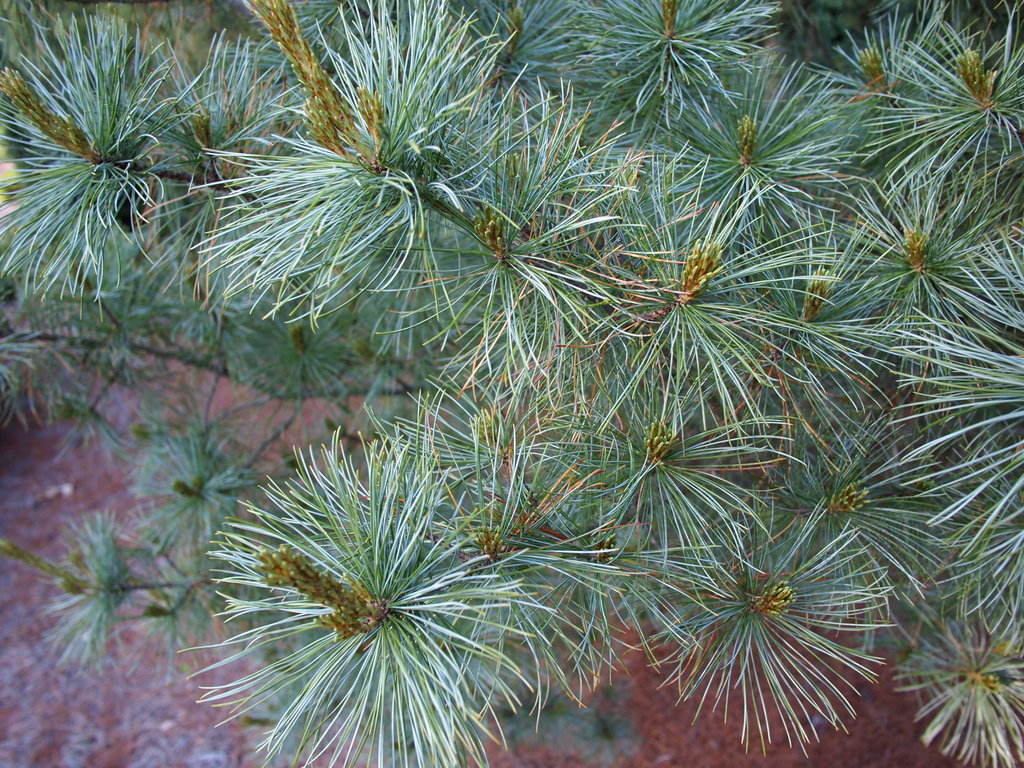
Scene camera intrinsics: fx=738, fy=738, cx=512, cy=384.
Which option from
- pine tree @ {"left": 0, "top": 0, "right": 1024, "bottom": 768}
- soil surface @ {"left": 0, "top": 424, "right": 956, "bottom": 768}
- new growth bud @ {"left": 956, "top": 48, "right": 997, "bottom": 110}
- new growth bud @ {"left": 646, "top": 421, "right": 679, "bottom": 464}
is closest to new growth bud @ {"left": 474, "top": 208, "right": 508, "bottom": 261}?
pine tree @ {"left": 0, "top": 0, "right": 1024, "bottom": 768}

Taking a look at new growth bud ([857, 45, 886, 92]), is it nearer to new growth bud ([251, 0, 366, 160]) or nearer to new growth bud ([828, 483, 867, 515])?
new growth bud ([828, 483, 867, 515])

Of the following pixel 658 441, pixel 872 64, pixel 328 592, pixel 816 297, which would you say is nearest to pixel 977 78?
pixel 872 64

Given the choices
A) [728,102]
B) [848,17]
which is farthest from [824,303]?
[848,17]

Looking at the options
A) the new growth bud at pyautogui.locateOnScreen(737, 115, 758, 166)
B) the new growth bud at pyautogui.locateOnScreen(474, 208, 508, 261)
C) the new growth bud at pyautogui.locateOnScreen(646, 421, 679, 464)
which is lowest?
the new growth bud at pyautogui.locateOnScreen(646, 421, 679, 464)

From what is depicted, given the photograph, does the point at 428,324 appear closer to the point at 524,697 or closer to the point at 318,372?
the point at 318,372

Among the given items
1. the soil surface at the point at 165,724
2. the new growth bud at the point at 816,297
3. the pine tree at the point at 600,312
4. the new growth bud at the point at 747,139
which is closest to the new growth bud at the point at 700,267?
the pine tree at the point at 600,312

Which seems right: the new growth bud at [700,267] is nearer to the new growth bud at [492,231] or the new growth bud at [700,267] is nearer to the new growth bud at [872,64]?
the new growth bud at [492,231]

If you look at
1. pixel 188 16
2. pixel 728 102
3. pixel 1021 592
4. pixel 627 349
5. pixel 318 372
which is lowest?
pixel 1021 592
